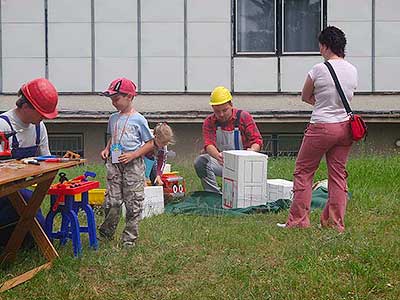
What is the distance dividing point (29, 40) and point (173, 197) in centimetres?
692

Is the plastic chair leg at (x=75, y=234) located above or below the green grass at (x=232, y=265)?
above

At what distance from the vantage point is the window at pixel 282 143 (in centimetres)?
1564

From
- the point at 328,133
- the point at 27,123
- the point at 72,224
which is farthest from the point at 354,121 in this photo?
the point at 27,123

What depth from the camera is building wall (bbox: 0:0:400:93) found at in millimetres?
14898

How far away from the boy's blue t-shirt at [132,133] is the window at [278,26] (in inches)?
344

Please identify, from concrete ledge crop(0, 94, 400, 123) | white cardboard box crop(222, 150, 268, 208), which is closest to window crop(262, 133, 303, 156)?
concrete ledge crop(0, 94, 400, 123)

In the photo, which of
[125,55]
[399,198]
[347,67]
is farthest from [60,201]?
[125,55]

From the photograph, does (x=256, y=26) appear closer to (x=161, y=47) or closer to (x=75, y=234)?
(x=161, y=47)

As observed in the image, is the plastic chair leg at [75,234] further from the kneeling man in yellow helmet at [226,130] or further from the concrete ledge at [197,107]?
the concrete ledge at [197,107]

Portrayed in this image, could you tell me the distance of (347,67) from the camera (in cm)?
690

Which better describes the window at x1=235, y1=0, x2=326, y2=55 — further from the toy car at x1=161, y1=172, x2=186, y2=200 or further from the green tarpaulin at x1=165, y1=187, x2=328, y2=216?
the green tarpaulin at x1=165, y1=187, x2=328, y2=216

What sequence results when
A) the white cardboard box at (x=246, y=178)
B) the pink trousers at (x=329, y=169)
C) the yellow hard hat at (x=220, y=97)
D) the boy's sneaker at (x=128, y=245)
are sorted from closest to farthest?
the boy's sneaker at (x=128, y=245) < the pink trousers at (x=329, y=169) < the white cardboard box at (x=246, y=178) < the yellow hard hat at (x=220, y=97)

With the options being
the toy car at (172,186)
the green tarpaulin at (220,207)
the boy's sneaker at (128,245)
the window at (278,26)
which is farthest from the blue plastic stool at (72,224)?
the window at (278,26)

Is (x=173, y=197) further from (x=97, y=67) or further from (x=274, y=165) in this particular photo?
(x=97, y=67)
